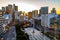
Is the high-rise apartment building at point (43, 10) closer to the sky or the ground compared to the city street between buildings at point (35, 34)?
closer to the sky

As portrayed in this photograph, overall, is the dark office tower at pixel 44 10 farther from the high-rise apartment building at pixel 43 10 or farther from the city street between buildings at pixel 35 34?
the city street between buildings at pixel 35 34

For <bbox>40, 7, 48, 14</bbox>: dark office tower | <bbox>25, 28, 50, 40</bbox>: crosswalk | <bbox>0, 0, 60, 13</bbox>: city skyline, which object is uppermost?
<bbox>0, 0, 60, 13</bbox>: city skyline

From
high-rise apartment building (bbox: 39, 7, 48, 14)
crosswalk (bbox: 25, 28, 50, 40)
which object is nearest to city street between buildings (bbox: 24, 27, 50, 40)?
crosswalk (bbox: 25, 28, 50, 40)

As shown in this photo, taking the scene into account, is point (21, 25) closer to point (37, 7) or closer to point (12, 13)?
point (12, 13)

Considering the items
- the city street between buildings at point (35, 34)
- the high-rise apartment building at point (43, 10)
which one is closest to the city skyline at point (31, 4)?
the high-rise apartment building at point (43, 10)

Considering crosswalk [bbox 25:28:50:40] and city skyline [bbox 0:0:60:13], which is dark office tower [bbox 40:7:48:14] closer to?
city skyline [bbox 0:0:60:13]

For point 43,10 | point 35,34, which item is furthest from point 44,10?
point 35,34

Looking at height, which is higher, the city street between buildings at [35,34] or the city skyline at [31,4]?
the city skyline at [31,4]

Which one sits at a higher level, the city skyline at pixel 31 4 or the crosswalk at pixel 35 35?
the city skyline at pixel 31 4

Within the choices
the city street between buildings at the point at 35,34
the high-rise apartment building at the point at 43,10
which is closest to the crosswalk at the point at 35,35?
the city street between buildings at the point at 35,34

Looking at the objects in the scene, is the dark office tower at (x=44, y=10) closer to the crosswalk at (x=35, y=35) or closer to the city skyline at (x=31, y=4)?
the city skyline at (x=31, y=4)

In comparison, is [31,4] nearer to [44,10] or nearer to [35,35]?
[44,10]

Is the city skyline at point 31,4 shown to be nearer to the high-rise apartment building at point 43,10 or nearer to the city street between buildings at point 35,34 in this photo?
the high-rise apartment building at point 43,10

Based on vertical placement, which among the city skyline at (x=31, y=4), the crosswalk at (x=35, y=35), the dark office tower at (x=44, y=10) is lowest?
the crosswalk at (x=35, y=35)
